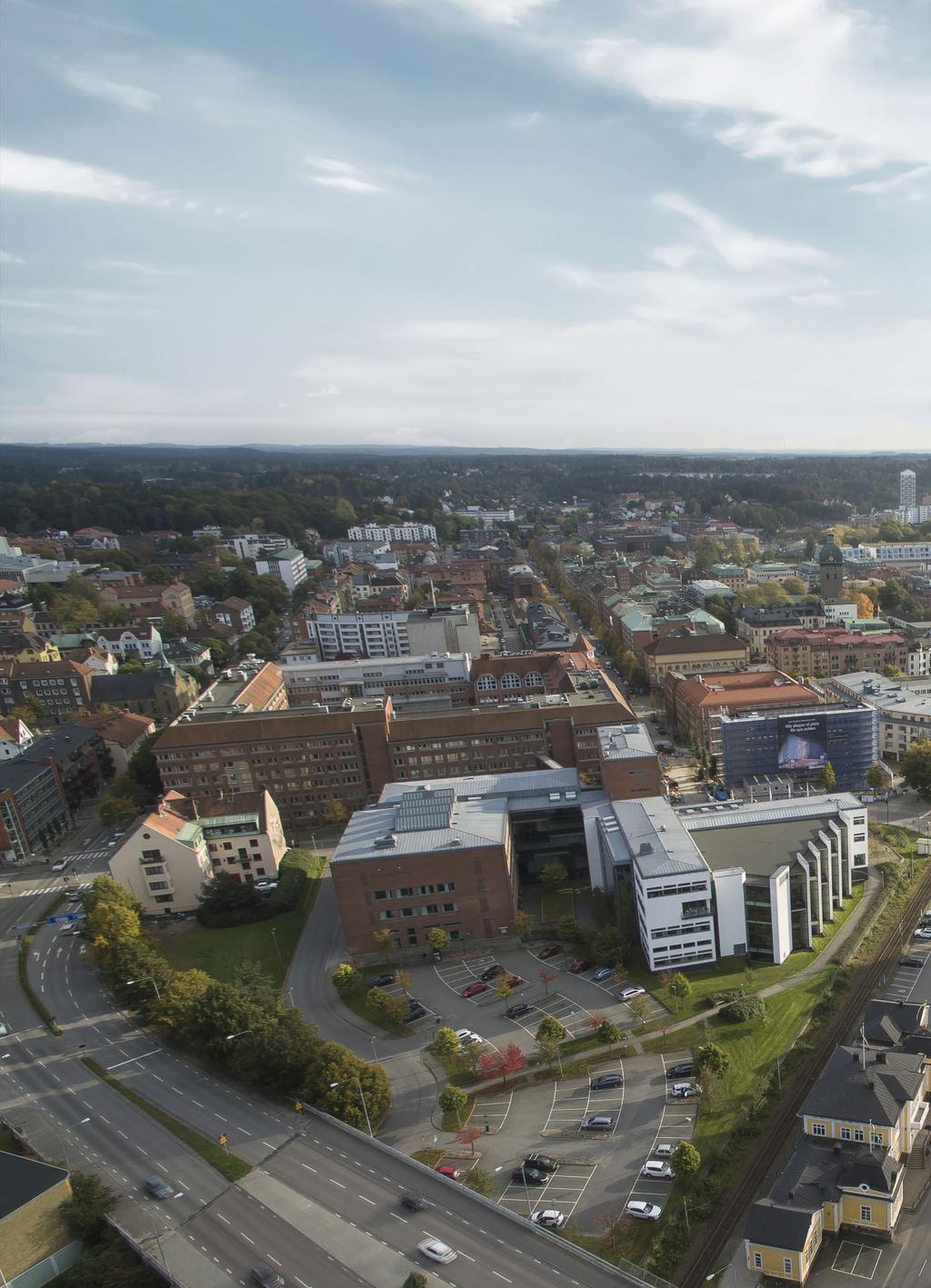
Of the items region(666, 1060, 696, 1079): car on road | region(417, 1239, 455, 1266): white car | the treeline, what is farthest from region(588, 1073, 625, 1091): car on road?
region(417, 1239, 455, 1266): white car

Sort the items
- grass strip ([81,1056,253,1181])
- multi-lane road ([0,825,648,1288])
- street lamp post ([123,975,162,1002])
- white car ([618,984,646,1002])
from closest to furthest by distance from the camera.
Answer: multi-lane road ([0,825,648,1288]) → grass strip ([81,1056,253,1181]) → white car ([618,984,646,1002]) → street lamp post ([123,975,162,1002])

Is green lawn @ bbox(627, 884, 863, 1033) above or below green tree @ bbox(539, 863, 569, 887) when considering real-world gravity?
below

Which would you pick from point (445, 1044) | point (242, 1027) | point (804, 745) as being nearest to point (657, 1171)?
point (445, 1044)

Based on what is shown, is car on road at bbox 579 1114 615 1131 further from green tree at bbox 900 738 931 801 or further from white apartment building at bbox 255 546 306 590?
white apartment building at bbox 255 546 306 590

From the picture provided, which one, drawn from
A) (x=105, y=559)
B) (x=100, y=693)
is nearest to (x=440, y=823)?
(x=100, y=693)

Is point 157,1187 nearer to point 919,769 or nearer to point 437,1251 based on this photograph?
point 437,1251

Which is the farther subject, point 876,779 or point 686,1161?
point 876,779
